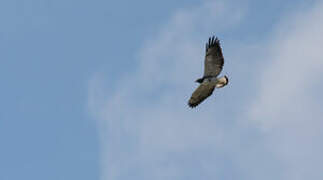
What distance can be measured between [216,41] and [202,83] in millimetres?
2961

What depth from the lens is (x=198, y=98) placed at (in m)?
83.2

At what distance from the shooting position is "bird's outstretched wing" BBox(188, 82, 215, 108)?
81.4 metres

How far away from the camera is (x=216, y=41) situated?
81.5 meters

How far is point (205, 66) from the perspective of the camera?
80.8 metres

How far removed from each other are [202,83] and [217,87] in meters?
1.03

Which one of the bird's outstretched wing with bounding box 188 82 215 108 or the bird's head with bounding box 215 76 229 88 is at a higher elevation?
the bird's outstretched wing with bounding box 188 82 215 108

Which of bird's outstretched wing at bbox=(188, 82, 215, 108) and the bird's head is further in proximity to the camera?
bird's outstretched wing at bbox=(188, 82, 215, 108)

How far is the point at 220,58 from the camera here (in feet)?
266

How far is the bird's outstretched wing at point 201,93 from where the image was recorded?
81.4 m

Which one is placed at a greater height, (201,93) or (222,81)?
(201,93)

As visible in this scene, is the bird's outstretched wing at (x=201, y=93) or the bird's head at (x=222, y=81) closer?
the bird's head at (x=222, y=81)

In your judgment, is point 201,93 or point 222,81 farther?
point 201,93

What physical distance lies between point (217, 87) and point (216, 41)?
3079 millimetres

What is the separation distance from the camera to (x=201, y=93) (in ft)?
271
